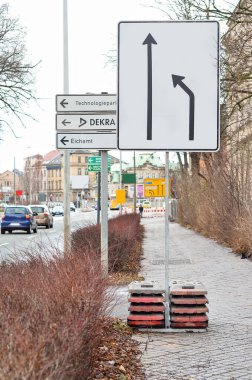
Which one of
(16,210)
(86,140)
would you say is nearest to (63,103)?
(86,140)

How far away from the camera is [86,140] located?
514 inches

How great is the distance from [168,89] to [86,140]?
205 inches

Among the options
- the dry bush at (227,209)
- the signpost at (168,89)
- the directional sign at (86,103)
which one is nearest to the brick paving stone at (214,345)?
the signpost at (168,89)

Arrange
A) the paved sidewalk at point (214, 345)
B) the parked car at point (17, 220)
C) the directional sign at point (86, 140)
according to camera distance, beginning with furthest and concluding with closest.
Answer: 1. the parked car at point (17, 220)
2. the directional sign at point (86, 140)
3. the paved sidewalk at point (214, 345)

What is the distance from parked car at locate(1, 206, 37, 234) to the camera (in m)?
38.8

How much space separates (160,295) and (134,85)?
223 centimetres

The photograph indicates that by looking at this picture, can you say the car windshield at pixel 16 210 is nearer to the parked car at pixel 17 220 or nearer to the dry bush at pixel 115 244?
the parked car at pixel 17 220

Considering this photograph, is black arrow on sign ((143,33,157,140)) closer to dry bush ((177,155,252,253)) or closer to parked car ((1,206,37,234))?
dry bush ((177,155,252,253))

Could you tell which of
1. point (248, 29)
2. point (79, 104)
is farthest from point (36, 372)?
point (248, 29)

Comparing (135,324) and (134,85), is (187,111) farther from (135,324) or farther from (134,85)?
(135,324)

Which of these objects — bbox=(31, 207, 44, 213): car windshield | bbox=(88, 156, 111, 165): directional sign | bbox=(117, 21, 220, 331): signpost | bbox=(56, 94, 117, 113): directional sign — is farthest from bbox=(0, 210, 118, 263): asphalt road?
bbox=(31, 207, 44, 213): car windshield

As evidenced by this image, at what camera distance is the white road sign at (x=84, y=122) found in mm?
13031

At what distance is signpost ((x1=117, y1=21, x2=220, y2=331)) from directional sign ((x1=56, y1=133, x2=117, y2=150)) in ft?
16.2

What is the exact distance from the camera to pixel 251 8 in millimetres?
19047
